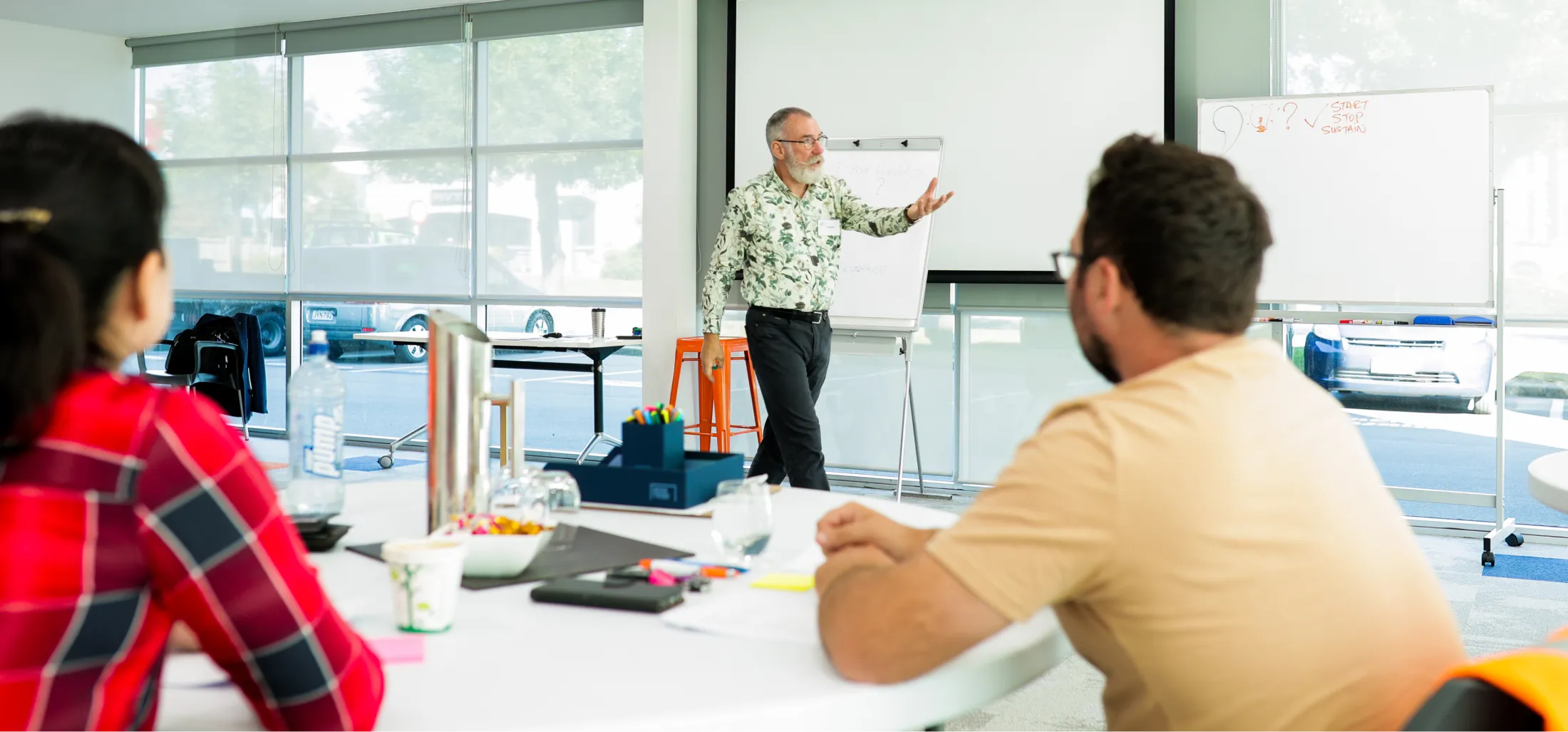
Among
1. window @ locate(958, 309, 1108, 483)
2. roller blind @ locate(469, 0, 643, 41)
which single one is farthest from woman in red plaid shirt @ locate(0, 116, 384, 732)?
roller blind @ locate(469, 0, 643, 41)

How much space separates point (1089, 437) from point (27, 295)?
791 mm

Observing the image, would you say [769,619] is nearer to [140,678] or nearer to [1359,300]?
[140,678]

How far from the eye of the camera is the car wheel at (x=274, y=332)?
307 inches

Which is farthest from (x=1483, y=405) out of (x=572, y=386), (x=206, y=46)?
(x=206, y=46)

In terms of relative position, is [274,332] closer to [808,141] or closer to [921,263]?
[921,263]

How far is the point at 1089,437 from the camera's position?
1.00 metres

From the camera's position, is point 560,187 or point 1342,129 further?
point 560,187

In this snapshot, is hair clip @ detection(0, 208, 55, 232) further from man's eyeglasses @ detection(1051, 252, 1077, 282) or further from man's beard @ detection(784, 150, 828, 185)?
man's beard @ detection(784, 150, 828, 185)

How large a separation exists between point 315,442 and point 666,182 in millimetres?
4514

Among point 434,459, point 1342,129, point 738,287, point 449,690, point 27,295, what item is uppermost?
point 1342,129

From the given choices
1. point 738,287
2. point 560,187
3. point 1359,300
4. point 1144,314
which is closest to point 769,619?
point 1144,314

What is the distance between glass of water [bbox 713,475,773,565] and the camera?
142 centimetres

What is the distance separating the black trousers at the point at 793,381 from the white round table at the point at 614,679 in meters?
2.96

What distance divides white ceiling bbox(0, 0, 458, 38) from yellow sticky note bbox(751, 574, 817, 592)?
636 centimetres
